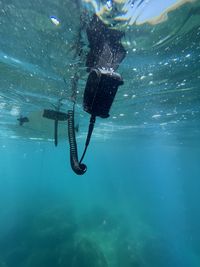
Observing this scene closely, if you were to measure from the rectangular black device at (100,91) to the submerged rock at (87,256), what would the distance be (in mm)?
18664

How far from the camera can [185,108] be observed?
20.0 metres

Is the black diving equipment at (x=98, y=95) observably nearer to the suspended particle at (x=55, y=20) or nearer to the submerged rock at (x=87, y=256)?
the suspended particle at (x=55, y=20)

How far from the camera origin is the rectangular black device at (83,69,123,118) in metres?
3.50

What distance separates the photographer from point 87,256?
19359 mm

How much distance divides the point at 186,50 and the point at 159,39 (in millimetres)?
1786

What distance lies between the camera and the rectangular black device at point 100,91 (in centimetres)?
350

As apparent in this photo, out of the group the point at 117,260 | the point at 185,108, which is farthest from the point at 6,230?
the point at 185,108

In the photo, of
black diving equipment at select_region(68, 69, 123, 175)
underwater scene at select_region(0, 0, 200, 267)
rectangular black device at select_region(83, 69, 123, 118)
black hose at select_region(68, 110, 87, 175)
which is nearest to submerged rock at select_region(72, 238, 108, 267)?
underwater scene at select_region(0, 0, 200, 267)

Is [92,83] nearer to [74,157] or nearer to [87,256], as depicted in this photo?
[74,157]

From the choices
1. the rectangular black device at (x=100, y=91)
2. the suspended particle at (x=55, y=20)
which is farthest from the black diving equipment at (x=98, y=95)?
the suspended particle at (x=55, y=20)

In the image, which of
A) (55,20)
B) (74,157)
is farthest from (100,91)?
(55,20)

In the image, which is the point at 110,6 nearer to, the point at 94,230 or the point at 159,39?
the point at 159,39

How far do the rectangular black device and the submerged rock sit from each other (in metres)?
18.7

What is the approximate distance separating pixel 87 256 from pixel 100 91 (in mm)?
19442
